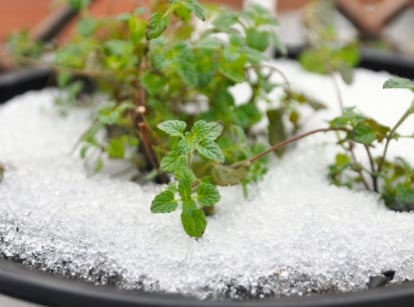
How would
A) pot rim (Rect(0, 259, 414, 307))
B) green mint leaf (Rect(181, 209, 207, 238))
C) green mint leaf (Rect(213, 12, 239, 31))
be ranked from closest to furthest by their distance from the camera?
pot rim (Rect(0, 259, 414, 307))
green mint leaf (Rect(181, 209, 207, 238))
green mint leaf (Rect(213, 12, 239, 31))

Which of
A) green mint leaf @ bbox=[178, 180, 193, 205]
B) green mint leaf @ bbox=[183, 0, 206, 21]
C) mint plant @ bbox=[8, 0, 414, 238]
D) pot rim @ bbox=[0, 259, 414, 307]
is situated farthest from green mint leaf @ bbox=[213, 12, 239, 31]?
pot rim @ bbox=[0, 259, 414, 307]

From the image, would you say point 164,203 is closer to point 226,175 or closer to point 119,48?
point 226,175

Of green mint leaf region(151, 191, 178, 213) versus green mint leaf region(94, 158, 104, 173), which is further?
green mint leaf region(94, 158, 104, 173)

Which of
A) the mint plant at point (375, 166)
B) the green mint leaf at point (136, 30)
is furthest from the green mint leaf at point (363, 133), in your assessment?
the green mint leaf at point (136, 30)

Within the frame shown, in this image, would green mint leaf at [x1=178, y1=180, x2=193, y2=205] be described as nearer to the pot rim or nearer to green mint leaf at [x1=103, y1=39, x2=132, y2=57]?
the pot rim

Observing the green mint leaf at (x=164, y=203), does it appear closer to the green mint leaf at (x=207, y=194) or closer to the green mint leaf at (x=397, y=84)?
the green mint leaf at (x=207, y=194)

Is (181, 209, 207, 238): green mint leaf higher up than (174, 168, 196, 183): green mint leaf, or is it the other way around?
(174, 168, 196, 183): green mint leaf

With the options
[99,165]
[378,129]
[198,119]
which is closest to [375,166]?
[378,129]

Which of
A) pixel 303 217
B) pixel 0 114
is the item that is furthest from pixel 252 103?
pixel 0 114
